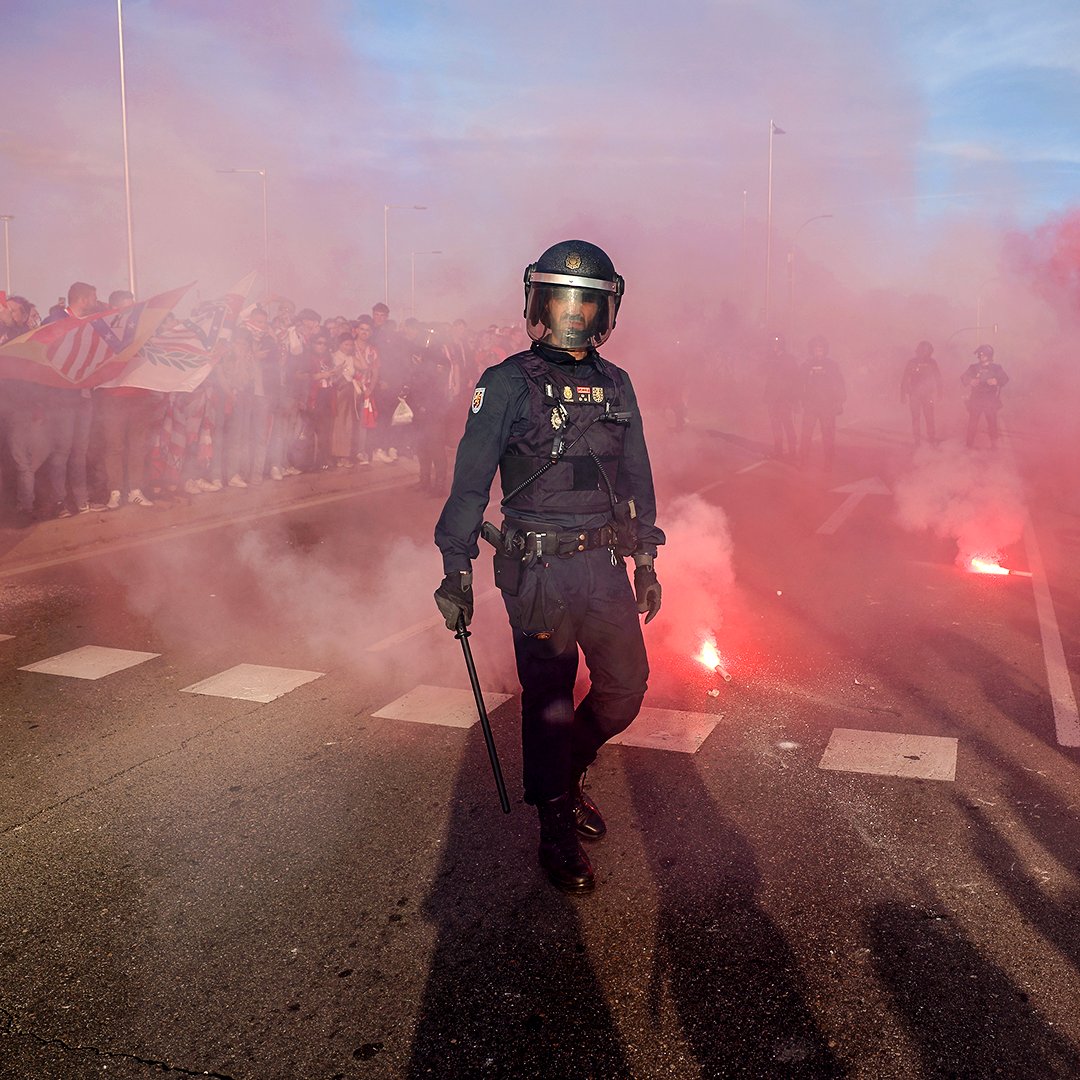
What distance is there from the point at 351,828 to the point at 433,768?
57 cm

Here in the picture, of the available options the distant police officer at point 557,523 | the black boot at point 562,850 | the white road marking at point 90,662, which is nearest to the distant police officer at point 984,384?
the white road marking at point 90,662

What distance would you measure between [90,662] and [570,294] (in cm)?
358

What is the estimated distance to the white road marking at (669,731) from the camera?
4.52 m

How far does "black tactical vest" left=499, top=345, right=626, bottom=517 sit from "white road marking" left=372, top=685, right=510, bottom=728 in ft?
5.17

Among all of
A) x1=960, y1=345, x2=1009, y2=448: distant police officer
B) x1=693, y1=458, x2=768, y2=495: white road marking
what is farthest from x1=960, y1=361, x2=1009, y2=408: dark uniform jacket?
x1=693, y1=458, x2=768, y2=495: white road marking

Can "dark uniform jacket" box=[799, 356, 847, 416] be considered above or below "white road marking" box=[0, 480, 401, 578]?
above

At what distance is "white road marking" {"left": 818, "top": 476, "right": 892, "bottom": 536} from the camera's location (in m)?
10.1

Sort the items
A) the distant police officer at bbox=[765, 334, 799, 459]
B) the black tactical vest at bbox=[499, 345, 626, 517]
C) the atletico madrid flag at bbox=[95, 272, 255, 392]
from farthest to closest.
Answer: the distant police officer at bbox=[765, 334, 799, 459] → the atletico madrid flag at bbox=[95, 272, 255, 392] → the black tactical vest at bbox=[499, 345, 626, 517]

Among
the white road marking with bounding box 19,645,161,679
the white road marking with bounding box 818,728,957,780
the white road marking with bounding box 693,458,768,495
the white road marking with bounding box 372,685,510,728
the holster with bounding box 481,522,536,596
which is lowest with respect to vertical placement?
the white road marking with bounding box 19,645,161,679

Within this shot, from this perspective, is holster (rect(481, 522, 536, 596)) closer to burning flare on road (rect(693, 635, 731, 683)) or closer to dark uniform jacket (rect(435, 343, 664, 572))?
dark uniform jacket (rect(435, 343, 664, 572))

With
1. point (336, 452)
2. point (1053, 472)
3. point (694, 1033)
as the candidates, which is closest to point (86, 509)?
point (336, 452)

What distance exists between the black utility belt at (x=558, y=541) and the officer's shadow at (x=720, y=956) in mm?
998

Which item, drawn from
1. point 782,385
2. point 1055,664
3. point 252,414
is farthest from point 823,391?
point 1055,664

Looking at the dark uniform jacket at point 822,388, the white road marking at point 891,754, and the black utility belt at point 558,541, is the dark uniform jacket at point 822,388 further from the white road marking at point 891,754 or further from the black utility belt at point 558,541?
the black utility belt at point 558,541
